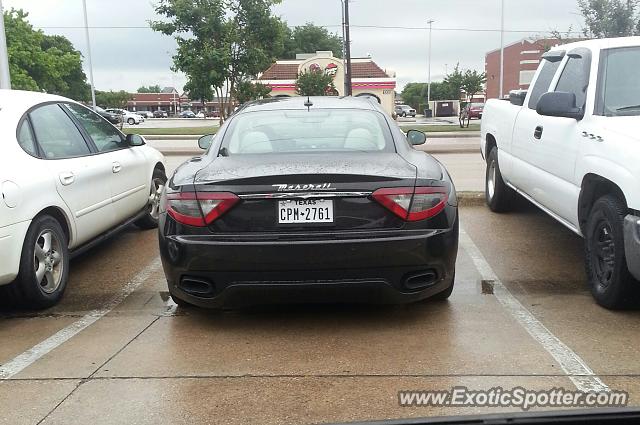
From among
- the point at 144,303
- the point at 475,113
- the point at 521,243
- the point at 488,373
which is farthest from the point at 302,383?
the point at 475,113

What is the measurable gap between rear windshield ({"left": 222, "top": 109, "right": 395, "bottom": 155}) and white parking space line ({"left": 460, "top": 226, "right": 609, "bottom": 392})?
1.39m

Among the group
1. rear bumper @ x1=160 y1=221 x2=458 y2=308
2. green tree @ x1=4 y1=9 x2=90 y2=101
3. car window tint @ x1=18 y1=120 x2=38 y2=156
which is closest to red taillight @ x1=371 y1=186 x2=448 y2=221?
rear bumper @ x1=160 y1=221 x2=458 y2=308

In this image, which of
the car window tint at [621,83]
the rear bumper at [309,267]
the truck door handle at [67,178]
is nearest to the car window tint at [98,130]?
the truck door handle at [67,178]

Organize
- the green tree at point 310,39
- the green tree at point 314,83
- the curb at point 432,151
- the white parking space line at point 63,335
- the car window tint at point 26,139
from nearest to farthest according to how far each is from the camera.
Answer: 1. the white parking space line at point 63,335
2. the car window tint at point 26,139
3. the curb at point 432,151
4. the green tree at point 314,83
5. the green tree at point 310,39

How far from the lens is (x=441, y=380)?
10.4 feet

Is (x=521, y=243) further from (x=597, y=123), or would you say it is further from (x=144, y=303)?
(x=144, y=303)

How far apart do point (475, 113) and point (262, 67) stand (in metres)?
21.1

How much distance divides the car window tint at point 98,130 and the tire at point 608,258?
13.5 feet

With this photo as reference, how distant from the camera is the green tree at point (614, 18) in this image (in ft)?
67.1

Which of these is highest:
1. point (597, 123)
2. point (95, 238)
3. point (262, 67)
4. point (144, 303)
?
point (262, 67)

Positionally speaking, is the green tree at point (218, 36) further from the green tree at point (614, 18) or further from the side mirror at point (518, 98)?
the side mirror at point (518, 98)

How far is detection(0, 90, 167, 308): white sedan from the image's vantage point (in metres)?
4.05

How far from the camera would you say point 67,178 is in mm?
4703

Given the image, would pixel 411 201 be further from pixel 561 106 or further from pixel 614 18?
pixel 614 18
